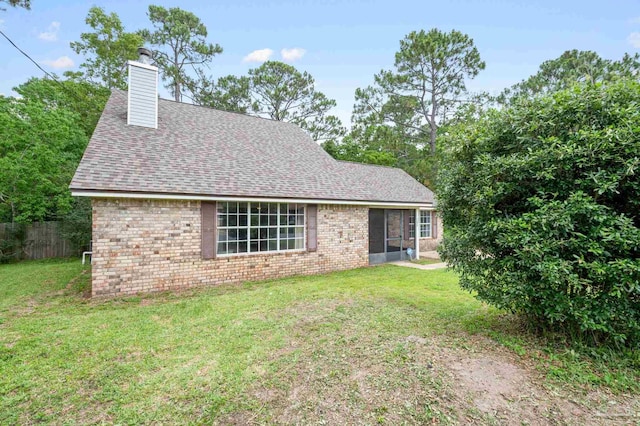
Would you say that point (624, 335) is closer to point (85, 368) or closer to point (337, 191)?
point (85, 368)

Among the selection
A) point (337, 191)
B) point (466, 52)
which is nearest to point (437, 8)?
point (337, 191)

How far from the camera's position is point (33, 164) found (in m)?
12.2

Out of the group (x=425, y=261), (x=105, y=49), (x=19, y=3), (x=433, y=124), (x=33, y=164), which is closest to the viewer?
(x=19, y=3)

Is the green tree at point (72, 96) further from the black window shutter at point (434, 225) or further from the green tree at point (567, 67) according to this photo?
the green tree at point (567, 67)

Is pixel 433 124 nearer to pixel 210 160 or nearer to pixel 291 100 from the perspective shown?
pixel 291 100

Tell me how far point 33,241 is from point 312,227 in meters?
12.2

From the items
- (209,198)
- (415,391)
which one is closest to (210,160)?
(209,198)

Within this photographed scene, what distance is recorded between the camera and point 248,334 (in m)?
4.39

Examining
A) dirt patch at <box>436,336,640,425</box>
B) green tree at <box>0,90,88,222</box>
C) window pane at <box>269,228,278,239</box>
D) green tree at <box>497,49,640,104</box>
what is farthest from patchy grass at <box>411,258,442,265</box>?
green tree at <box>0,90,88,222</box>

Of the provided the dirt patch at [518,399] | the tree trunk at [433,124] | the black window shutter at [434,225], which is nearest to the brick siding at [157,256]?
the dirt patch at [518,399]

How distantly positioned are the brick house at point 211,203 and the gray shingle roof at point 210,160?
43 millimetres

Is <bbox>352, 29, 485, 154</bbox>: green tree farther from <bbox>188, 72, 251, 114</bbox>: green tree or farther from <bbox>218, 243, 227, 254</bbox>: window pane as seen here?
<bbox>218, 243, 227, 254</bbox>: window pane

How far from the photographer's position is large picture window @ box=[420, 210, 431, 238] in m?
14.3

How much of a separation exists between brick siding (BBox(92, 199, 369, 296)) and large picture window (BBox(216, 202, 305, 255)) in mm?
276
